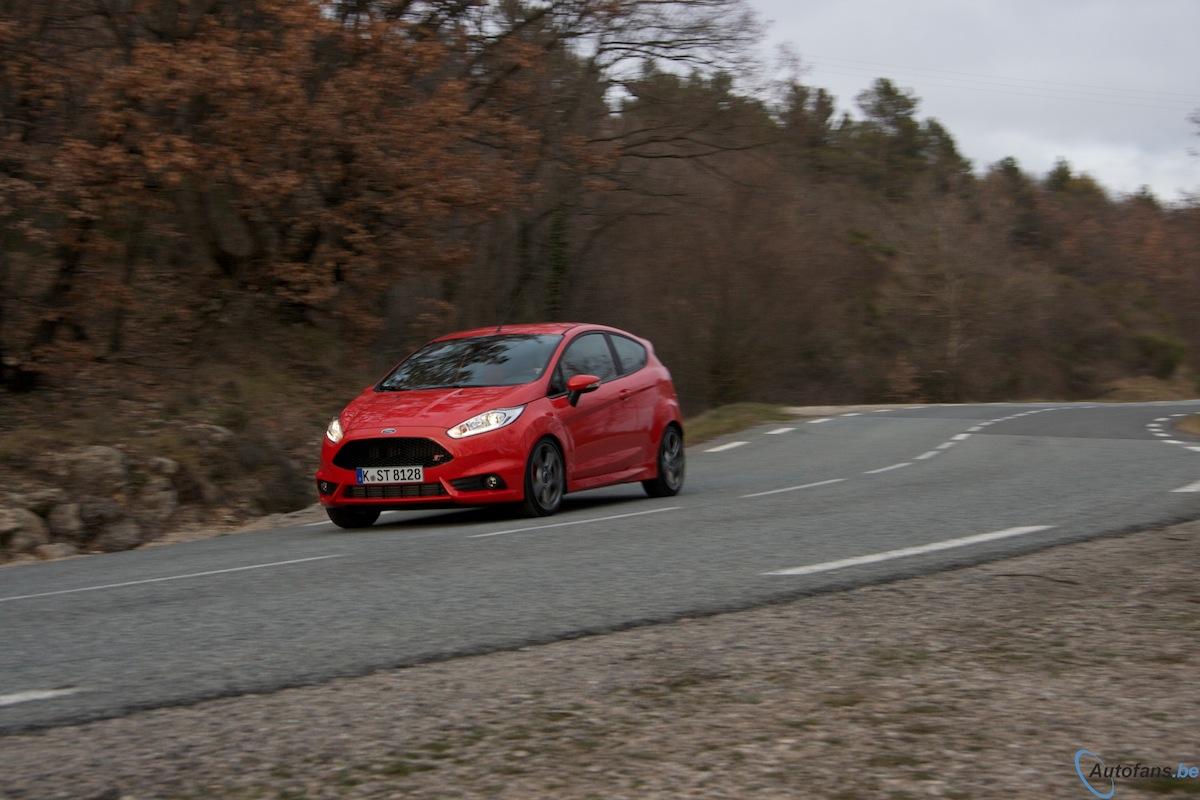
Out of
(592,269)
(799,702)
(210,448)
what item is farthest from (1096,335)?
(799,702)

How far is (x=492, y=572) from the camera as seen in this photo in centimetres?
787

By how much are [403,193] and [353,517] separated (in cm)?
994

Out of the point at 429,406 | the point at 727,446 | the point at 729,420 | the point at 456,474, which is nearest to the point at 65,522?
the point at 429,406

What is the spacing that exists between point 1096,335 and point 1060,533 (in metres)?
61.2

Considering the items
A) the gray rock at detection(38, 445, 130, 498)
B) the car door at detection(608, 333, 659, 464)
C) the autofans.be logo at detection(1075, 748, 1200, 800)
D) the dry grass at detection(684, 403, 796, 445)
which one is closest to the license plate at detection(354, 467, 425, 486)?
the car door at detection(608, 333, 659, 464)

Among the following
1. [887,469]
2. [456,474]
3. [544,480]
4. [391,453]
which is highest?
[391,453]

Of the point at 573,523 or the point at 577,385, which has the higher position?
the point at 577,385

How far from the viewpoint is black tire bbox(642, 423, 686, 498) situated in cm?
1336

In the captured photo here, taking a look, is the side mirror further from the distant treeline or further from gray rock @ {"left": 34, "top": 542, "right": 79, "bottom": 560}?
the distant treeline

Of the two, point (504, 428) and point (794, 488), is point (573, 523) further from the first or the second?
point (794, 488)

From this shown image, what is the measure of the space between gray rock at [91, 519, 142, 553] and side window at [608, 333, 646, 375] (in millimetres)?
5392

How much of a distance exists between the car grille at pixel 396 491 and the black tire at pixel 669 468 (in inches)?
112

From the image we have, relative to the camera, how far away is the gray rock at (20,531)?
1332 cm

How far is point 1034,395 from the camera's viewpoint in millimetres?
58969
